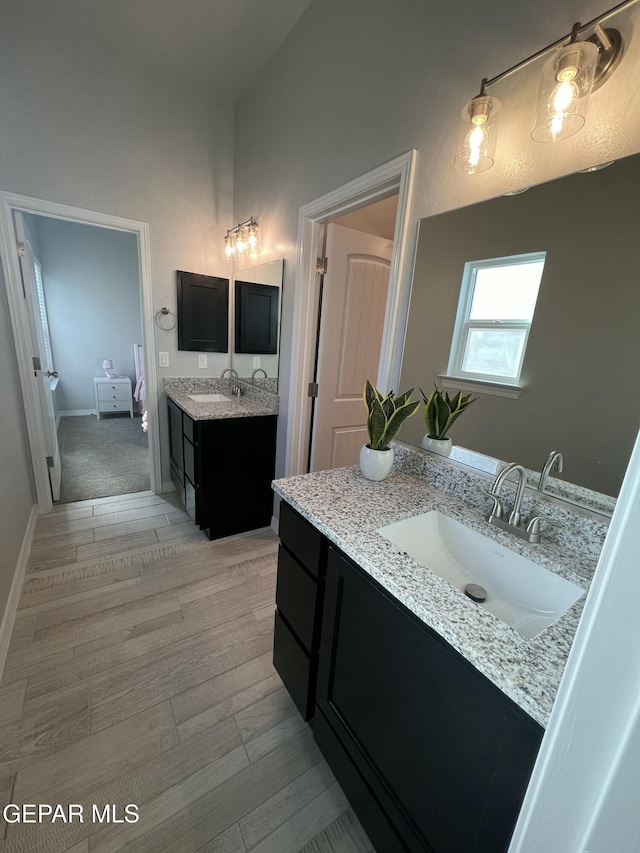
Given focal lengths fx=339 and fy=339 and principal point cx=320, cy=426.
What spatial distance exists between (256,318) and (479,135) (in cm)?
184

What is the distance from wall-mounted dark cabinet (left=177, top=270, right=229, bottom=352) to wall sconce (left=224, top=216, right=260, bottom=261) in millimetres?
286

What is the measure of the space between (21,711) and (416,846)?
1393mm

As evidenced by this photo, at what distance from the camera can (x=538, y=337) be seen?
102cm

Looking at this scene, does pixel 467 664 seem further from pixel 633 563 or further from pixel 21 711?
pixel 21 711

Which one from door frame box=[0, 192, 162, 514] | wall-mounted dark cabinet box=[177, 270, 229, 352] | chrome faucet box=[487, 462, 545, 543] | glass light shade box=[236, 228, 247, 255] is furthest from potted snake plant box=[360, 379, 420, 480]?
door frame box=[0, 192, 162, 514]

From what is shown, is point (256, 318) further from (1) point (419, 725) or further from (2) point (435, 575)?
(1) point (419, 725)

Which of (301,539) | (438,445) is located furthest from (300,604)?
(438,445)

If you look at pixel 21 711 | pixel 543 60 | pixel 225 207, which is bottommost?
pixel 21 711

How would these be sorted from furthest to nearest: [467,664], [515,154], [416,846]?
1. [515,154]
2. [416,846]
3. [467,664]

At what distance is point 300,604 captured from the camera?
3.74 ft

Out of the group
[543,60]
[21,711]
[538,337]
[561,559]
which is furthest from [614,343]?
[21,711]

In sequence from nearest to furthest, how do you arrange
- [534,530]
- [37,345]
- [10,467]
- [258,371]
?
1. [534,530]
2. [10,467]
3. [37,345]
4. [258,371]

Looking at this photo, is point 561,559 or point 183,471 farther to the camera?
point 183,471

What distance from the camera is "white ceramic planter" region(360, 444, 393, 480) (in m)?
1.26
